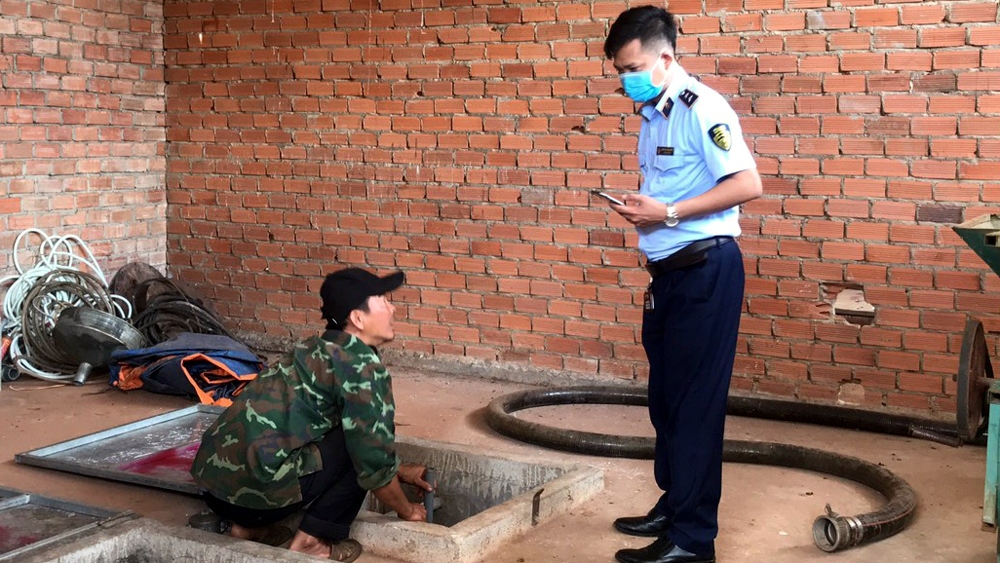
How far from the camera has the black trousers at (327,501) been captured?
335cm

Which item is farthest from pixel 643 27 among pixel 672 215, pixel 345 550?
pixel 345 550

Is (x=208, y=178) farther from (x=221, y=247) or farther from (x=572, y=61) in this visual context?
(x=572, y=61)

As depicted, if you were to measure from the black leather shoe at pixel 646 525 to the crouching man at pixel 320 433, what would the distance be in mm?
849

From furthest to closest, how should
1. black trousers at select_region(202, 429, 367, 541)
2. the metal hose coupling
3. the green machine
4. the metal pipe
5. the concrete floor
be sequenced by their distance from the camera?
the metal pipe < the concrete floor < the metal hose coupling < black trousers at select_region(202, 429, 367, 541) < the green machine

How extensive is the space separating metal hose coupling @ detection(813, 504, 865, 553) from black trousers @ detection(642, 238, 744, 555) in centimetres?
44

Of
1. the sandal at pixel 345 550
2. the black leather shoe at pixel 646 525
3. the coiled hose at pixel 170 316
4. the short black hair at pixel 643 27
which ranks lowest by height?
the sandal at pixel 345 550

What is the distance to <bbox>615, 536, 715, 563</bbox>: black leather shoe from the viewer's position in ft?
10.8

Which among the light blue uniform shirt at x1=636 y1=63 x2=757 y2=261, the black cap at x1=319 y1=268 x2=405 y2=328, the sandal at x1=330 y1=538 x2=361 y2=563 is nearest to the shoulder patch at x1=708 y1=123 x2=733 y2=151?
the light blue uniform shirt at x1=636 y1=63 x2=757 y2=261

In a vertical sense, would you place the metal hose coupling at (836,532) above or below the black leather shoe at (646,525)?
above

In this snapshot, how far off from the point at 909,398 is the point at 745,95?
1662mm

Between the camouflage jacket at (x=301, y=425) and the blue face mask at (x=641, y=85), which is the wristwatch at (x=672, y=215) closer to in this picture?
the blue face mask at (x=641, y=85)

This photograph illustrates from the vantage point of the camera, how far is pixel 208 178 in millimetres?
7020

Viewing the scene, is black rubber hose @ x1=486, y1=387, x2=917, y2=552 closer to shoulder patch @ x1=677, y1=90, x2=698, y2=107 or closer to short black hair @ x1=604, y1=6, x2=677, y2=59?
shoulder patch @ x1=677, y1=90, x2=698, y2=107

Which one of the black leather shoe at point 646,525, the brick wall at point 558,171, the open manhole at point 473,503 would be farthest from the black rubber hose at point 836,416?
the black leather shoe at point 646,525
